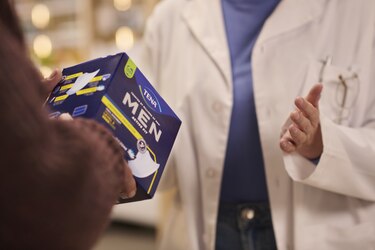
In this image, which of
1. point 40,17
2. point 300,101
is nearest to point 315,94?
point 300,101

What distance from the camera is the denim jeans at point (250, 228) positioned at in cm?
87

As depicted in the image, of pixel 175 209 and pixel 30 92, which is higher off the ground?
pixel 175 209

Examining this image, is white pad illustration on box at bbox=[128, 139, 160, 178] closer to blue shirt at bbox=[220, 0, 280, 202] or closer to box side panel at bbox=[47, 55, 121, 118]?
box side panel at bbox=[47, 55, 121, 118]

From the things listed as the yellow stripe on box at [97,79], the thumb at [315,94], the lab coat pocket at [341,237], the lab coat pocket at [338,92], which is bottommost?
the lab coat pocket at [341,237]

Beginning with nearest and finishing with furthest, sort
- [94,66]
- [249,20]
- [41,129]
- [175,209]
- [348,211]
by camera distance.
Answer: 1. [41,129]
2. [94,66]
3. [348,211]
4. [249,20]
5. [175,209]

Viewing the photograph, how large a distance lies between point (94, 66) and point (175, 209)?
1.68 feet

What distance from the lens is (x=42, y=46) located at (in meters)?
2.76

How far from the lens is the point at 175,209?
3.42 ft

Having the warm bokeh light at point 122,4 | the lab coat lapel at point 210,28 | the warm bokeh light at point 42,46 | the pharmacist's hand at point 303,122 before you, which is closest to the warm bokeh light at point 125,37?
the warm bokeh light at point 122,4

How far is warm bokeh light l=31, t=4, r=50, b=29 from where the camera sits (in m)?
3.19

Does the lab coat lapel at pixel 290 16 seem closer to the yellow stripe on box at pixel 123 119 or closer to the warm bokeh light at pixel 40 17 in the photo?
the yellow stripe on box at pixel 123 119

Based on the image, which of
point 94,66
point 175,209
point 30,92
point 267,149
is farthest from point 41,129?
point 175,209

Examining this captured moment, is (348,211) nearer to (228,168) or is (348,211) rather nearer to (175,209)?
(228,168)

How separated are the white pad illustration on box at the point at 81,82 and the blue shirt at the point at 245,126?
373 millimetres
